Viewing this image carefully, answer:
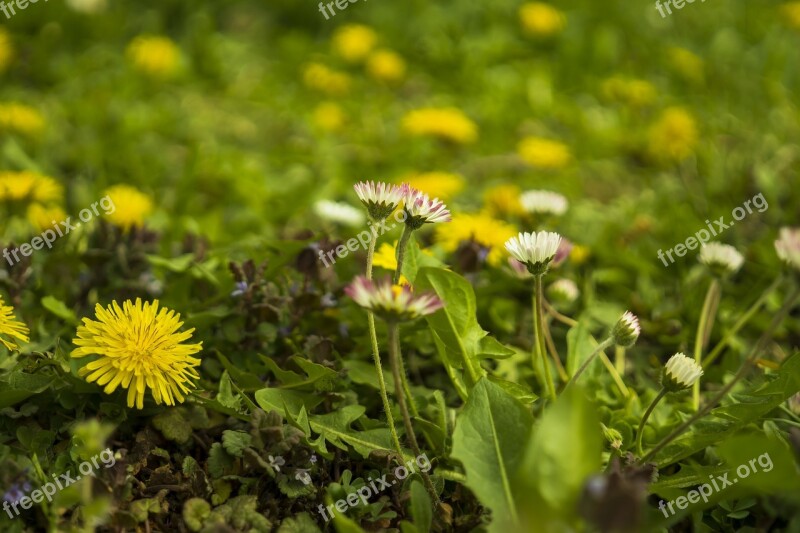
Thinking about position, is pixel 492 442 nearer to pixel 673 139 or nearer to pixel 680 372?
pixel 680 372

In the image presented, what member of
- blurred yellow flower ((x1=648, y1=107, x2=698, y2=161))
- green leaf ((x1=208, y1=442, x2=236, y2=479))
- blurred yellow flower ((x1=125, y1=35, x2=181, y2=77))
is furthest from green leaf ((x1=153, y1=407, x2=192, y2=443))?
blurred yellow flower ((x1=648, y1=107, x2=698, y2=161))

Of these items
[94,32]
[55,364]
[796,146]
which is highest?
[94,32]

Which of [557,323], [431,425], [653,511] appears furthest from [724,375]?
[431,425]

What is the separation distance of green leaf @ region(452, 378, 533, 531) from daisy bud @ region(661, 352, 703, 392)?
1.07ft

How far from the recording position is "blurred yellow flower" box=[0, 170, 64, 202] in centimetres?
251

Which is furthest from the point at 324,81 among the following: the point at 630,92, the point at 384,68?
the point at 630,92

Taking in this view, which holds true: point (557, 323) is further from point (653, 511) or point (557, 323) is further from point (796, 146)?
point (796, 146)

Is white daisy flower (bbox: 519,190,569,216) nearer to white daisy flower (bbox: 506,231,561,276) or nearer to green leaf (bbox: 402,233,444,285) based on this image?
green leaf (bbox: 402,233,444,285)

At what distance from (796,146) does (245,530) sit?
325 centimetres

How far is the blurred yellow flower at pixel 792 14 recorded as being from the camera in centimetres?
482

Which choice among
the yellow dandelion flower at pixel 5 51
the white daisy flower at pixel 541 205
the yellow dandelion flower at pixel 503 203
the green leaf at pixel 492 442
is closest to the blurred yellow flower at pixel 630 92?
the yellow dandelion flower at pixel 503 203

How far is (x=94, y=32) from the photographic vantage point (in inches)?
163

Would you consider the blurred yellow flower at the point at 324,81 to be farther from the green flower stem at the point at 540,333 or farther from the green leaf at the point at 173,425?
the green leaf at the point at 173,425

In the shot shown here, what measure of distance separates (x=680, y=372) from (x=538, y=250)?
15.3 inches
